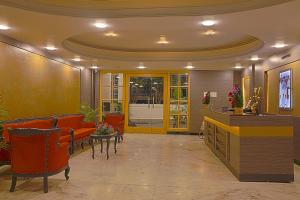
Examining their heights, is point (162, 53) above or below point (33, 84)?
above

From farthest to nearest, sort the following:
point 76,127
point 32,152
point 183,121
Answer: point 183,121 → point 76,127 → point 32,152

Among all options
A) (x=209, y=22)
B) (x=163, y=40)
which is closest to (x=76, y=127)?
(x=163, y=40)

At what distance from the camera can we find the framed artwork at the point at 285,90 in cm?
759

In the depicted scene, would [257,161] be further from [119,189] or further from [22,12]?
[22,12]

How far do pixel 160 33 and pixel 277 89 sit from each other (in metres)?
3.59

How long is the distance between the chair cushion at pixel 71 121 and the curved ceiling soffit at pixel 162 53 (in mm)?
1901

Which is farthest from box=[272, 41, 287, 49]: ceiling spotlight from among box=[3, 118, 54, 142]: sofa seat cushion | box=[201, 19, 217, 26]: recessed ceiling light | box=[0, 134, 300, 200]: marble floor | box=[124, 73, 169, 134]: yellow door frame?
box=[124, 73, 169, 134]: yellow door frame

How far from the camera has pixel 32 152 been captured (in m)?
4.70

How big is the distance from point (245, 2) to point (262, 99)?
5577 millimetres

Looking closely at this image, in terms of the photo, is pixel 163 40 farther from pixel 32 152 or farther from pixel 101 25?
pixel 32 152

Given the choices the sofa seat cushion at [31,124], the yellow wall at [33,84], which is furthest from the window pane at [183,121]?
the sofa seat cushion at [31,124]

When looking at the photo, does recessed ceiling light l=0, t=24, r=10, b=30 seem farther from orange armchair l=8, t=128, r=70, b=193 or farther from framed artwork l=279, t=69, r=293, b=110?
framed artwork l=279, t=69, r=293, b=110

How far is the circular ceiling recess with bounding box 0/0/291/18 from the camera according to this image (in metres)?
4.94

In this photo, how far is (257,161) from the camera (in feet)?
18.1
